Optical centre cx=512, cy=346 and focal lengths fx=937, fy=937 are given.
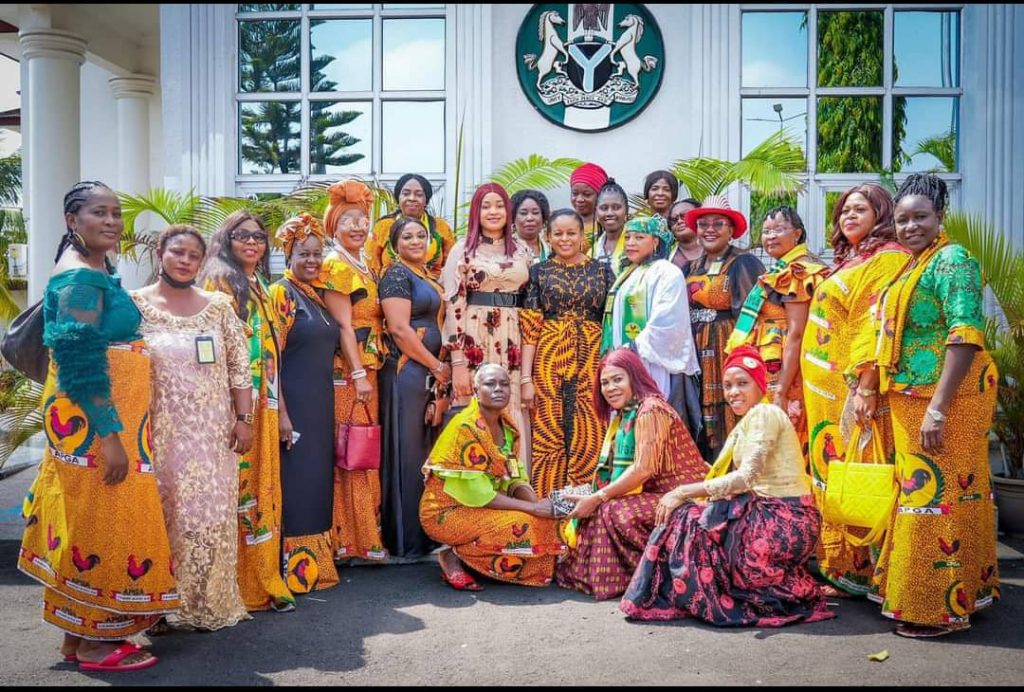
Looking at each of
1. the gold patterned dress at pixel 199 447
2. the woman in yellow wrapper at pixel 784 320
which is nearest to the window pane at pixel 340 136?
the woman in yellow wrapper at pixel 784 320

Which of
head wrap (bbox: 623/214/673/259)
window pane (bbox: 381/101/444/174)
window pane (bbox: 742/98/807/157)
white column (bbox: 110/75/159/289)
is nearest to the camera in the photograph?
head wrap (bbox: 623/214/673/259)

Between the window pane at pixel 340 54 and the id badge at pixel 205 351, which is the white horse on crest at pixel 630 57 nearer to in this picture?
the window pane at pixel 340 54

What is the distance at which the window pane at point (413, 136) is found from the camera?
9703 millimetres

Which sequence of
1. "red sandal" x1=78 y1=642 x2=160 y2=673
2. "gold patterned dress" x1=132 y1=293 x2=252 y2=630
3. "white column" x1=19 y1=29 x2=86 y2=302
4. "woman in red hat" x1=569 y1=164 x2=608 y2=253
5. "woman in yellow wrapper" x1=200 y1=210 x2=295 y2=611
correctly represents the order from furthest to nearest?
"white column" x1=19 y1=29 x2=86 y2=302, "woman in red hat" x1=569 y1=164 x2=608 y2=253, "woman in yellow wrapper" x1=200 y1=210 x2=295 y2=611, "gold patterned dress" x1=132 y1=293 x2=252 y2=630, "red sandal" x1=78 y1=642 x2=160 y2=673

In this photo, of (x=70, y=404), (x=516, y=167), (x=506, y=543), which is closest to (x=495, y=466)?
(x=506, y=543)

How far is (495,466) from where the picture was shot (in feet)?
17.6

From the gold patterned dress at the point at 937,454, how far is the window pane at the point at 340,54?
685cm

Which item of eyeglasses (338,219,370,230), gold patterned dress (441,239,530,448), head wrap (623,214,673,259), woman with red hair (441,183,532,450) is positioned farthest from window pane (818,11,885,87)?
eyeglasses (338,219,370,230)

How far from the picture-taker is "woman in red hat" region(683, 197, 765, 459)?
599 cm

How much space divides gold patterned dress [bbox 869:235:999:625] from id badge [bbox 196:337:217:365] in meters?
3.19

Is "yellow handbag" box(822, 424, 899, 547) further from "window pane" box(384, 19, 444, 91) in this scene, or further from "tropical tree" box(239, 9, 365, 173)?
"tropical tree" box(239, 9, 365, 173)

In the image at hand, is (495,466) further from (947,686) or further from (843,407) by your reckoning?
(947,686)

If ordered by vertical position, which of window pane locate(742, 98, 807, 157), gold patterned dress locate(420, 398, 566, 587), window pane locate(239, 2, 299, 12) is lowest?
gold patterned dress locate(420, 398, 566, 587)

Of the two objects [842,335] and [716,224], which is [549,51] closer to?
[716,224]
